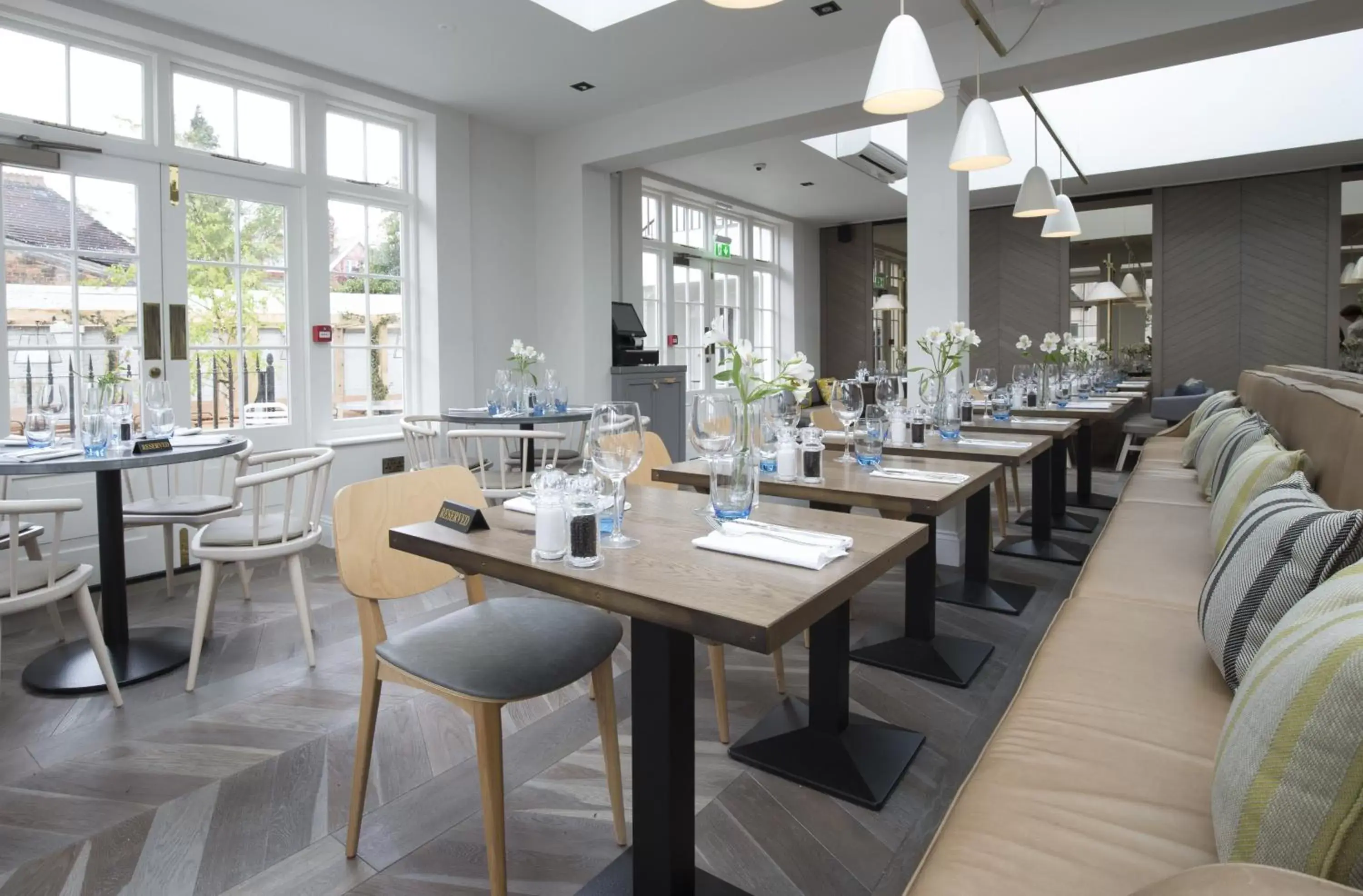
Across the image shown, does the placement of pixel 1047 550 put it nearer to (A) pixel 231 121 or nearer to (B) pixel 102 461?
(B) pixel 102 461

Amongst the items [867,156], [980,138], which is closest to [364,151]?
[980,138]

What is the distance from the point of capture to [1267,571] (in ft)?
4.51

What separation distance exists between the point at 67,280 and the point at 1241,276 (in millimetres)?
10092

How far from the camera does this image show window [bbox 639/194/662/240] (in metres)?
8.05

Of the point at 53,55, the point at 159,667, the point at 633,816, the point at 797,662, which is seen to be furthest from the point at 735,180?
the point at 633,816

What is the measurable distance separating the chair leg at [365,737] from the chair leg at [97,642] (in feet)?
4.35

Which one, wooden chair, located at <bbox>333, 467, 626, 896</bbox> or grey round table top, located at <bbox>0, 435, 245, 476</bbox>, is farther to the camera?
grey round table top, located at <bbox>0, 435, 245, 476</bbox>

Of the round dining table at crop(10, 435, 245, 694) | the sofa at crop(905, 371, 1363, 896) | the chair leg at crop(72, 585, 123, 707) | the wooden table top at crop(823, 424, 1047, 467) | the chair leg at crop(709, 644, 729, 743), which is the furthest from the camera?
the wooden table top at crop(823, 424, 1047, 467)

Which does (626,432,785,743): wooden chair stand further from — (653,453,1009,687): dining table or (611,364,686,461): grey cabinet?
(611,364,686,461): grey cabinet

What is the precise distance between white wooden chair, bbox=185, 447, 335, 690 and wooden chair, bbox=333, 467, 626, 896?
3.15ft

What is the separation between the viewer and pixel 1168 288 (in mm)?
8438

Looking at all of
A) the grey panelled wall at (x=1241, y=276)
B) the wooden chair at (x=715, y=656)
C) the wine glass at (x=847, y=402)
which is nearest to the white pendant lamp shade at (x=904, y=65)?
the wine glass at (x=847, y=402)

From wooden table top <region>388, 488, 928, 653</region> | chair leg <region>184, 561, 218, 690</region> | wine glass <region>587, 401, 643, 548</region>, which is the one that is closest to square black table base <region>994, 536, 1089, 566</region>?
wooden table top <region>388, 488, 928, 653</region>

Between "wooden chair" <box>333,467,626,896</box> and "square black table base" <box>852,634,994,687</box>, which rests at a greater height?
"wooden chair" <box>333,467,626,896</box>
